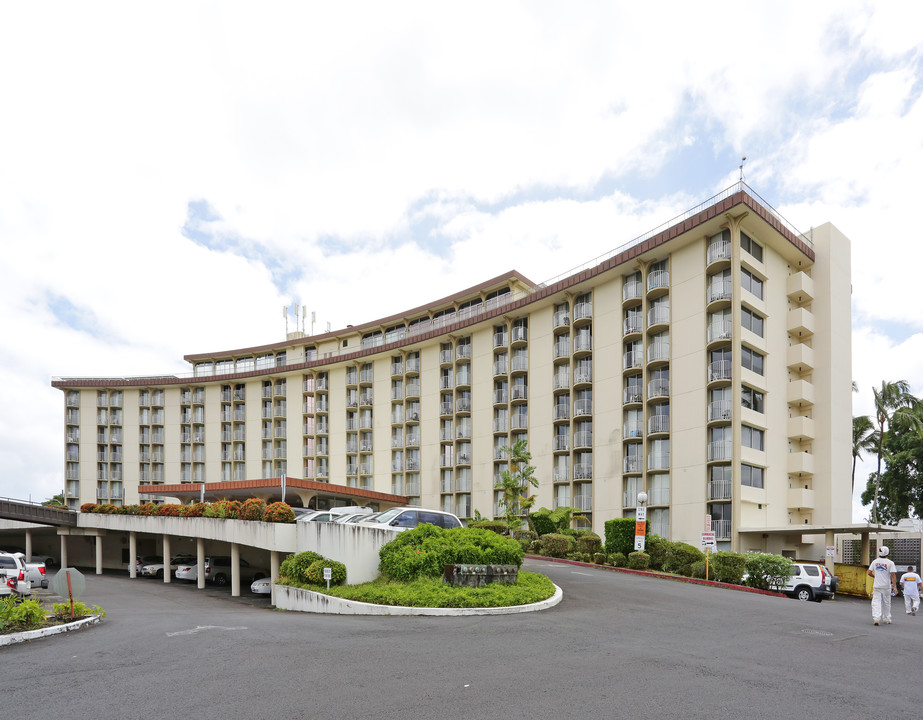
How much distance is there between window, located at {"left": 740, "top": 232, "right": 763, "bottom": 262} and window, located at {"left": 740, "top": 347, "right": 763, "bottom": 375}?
5.29 metres

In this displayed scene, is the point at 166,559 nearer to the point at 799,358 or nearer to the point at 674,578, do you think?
the point at 674,578

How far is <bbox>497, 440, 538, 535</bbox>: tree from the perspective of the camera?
41.6 m

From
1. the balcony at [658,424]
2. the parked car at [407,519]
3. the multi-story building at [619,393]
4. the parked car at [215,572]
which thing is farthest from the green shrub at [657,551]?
the parked car at [215,572]

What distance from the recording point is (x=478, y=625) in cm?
1404

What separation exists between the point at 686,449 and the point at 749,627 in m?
22.3

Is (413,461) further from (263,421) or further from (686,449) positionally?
(686,449)

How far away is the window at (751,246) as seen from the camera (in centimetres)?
3600

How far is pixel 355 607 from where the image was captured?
708 inches

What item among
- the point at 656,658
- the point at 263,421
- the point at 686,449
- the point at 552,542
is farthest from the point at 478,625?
the point at 263,421

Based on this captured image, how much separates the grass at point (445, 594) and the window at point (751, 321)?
71.2 ft

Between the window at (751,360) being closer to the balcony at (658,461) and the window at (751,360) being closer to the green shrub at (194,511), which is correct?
the balcony at (658,461)

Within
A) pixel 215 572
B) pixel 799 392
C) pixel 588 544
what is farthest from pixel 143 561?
pixel 799 392

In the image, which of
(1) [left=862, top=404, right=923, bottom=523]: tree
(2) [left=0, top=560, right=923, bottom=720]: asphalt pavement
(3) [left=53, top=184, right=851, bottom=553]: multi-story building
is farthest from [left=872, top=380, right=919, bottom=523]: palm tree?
(2) [left=0, top=560, right=923, bottom=720]: asphalt pavement

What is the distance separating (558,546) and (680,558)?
6721mm
